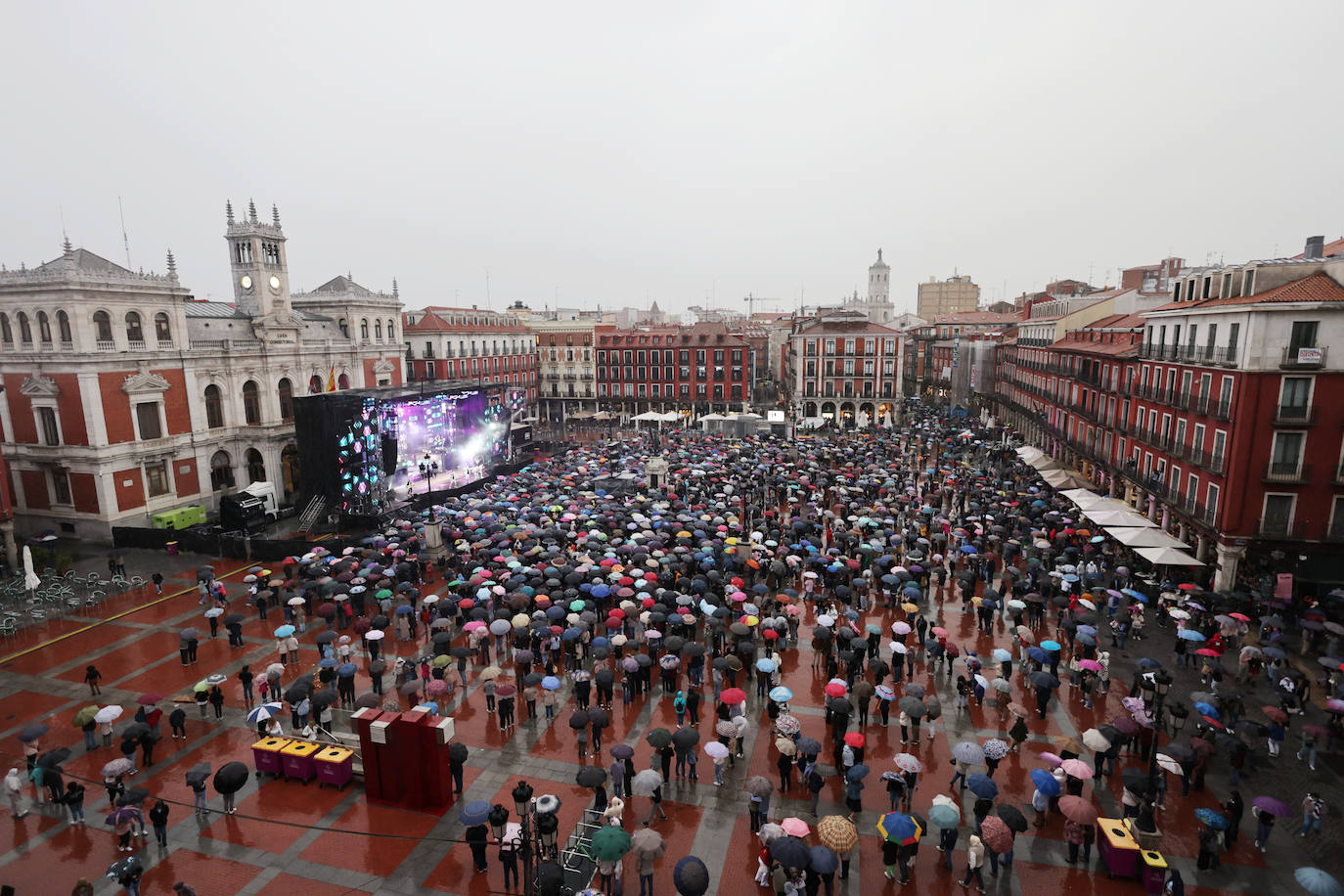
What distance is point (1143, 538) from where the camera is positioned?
25625 millimetres

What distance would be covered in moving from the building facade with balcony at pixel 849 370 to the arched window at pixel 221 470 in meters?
47.9

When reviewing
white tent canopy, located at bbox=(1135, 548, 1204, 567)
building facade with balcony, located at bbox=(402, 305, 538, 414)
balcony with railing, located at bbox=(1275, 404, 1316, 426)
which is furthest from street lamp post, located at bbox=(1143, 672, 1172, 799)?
building facade with balcony, located at bbox=(402, 305, 538, 414)

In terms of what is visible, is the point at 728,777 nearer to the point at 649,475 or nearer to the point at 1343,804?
the point at 1343,804

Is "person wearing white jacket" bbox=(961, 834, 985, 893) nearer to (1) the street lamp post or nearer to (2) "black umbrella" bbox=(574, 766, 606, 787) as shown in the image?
(1) the street lamp post

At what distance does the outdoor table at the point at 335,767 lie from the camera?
1534cm

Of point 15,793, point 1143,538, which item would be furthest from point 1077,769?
point 15,793

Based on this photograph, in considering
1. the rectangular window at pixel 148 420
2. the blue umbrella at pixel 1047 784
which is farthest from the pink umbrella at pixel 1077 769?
the rectangular window at pixel 148 420

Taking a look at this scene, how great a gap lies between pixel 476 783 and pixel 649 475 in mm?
26339

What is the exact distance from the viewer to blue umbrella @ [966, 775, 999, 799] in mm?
12641

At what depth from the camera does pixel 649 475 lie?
4091 centimetres

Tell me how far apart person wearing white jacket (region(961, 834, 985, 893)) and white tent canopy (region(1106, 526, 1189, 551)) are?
17.7 m

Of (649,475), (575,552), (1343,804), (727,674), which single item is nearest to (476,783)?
(727,674)

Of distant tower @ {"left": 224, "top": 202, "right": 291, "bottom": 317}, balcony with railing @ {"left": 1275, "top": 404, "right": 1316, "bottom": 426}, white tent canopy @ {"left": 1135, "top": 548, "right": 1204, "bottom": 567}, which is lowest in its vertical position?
white tent canopy @ {"left": 1135, "top": 548, "right": 1204, "bottom": 567}

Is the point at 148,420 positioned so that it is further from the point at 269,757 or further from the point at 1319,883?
the point at 1319,883
